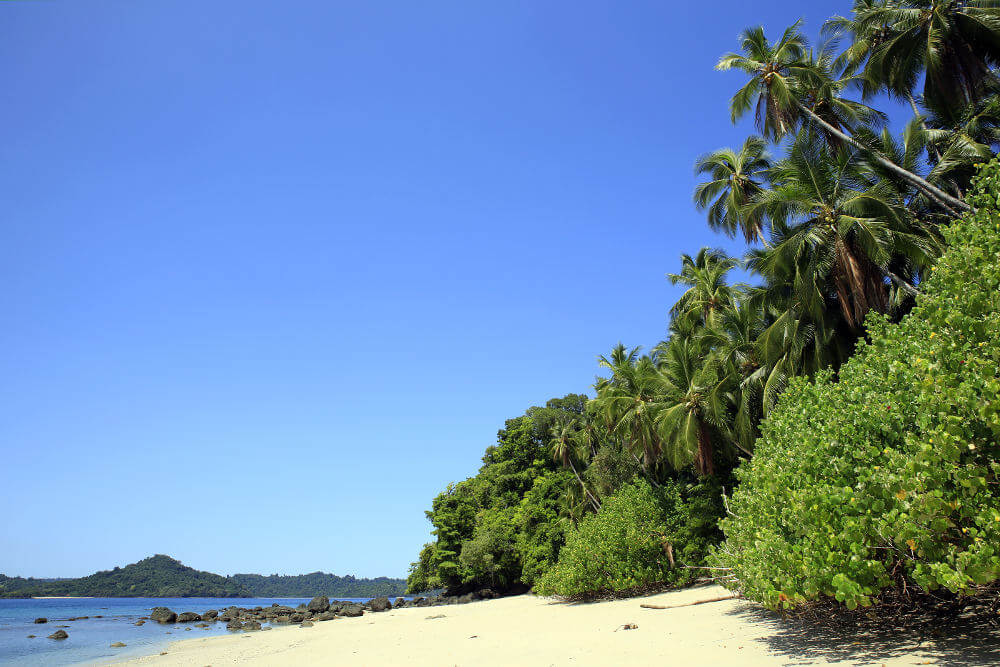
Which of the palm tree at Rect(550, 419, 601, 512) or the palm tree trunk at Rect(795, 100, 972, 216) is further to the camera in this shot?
the palm tree at Rect(550, 419, 601, 512)

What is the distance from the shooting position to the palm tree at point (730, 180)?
24.1 metres

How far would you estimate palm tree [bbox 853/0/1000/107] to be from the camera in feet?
43.4

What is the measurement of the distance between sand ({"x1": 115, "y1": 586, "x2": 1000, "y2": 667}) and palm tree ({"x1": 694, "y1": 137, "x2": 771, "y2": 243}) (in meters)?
16.1

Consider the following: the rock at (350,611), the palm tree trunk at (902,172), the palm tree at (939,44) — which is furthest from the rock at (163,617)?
the palm tree at (939,44)

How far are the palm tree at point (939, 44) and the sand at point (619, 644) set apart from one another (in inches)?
558

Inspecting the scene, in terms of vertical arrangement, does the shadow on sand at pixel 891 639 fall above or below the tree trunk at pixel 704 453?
below

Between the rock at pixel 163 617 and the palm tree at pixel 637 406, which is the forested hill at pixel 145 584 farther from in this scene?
the palm tree at pixel 637 406

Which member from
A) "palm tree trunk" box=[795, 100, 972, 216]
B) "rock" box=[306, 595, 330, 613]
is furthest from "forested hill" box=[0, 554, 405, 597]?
"palm tree trunk" box=[795, 100, 972, 216]

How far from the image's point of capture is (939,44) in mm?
13664

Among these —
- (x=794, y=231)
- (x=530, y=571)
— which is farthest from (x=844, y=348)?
(x=530, y=571)

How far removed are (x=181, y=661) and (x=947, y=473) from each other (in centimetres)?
2133

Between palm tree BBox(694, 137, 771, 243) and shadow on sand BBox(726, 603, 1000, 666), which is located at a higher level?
palm tree BBox(694, 137, 771, 243)

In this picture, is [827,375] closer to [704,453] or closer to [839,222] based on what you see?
[839,222]

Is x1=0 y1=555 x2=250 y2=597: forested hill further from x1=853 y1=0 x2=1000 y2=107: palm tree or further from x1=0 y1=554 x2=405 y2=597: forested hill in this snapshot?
x1=853 y1=0 x2=1000 y2=107: palm tree
